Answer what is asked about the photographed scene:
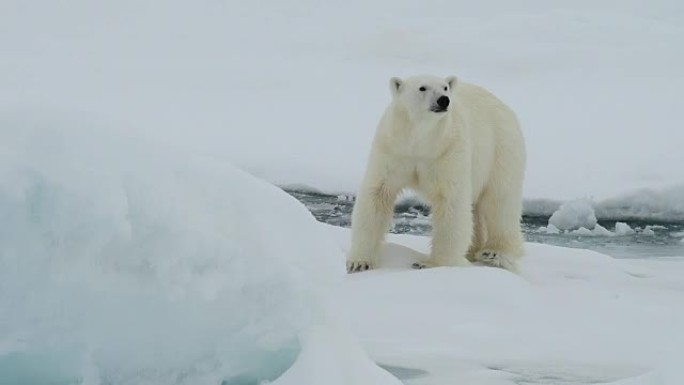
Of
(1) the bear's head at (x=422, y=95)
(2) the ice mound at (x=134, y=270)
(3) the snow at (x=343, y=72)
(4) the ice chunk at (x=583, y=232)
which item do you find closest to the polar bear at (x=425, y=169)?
(1) the bear's head at (x=422, y=95)

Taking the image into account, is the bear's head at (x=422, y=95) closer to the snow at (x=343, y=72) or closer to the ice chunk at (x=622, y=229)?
the ice chunk at (x=622, y=229)

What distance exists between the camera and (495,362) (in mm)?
3197

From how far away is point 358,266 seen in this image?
498cm

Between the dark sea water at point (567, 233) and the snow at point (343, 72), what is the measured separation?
0.48 meters

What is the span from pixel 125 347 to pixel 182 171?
382 mm

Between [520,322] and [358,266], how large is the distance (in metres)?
1.26

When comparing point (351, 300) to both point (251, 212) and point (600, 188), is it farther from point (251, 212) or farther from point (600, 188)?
point (600, 188)

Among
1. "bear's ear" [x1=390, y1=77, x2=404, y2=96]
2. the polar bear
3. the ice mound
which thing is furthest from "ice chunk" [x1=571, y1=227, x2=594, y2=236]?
the ice mound

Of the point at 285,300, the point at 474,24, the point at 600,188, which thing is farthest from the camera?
the point at 474,24

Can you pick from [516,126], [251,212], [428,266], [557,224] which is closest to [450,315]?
[428,266]

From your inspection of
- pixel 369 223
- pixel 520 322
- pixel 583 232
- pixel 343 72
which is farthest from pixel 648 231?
pixel 343 72

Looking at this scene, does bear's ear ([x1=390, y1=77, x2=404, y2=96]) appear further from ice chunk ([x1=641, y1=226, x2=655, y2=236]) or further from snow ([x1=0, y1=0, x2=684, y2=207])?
snow ([x1=0, y1=0, x2=684, y2=207])

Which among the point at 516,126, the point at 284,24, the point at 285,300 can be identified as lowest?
the point at 285,300

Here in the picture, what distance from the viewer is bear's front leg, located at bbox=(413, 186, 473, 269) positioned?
4969 millimetres
